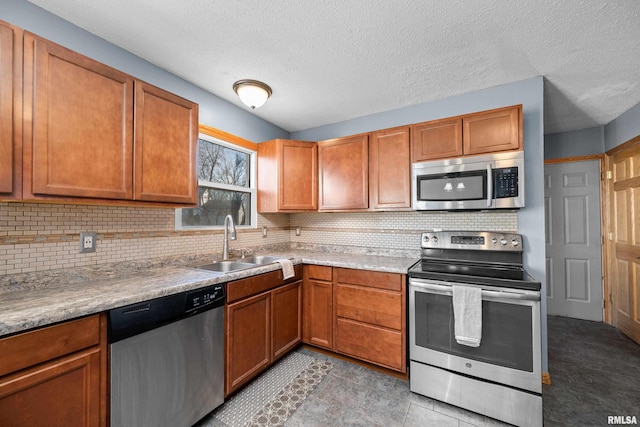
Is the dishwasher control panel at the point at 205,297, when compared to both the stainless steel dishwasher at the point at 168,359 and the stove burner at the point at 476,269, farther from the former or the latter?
the stove burner at the point at 476,269

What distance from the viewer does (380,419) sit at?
5.74 ft

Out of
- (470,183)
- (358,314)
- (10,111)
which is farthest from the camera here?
(358,314)

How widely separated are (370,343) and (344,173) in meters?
1.67

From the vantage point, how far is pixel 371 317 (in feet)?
7.53

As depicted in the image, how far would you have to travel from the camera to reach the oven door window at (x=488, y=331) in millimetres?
1706

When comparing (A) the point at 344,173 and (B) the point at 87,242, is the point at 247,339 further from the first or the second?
(A) the point at 344,173

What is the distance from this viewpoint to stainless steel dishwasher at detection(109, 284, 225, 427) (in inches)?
51.5

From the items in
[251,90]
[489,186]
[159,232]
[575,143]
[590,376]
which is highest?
[251,90]

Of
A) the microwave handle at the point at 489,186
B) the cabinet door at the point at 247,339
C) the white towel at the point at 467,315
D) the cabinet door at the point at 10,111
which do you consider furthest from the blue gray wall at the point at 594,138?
the cabinet door at the point at 10,111

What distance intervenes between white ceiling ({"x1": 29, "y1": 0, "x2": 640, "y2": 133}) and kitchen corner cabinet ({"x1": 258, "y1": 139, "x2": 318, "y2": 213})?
579mm

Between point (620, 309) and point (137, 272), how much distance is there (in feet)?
16.8

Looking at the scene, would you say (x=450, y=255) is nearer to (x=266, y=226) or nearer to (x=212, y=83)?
(x=266, y=226)

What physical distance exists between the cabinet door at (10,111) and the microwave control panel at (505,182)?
9.72ft

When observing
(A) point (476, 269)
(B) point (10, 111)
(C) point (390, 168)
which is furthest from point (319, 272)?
(B) point (10, 111)
